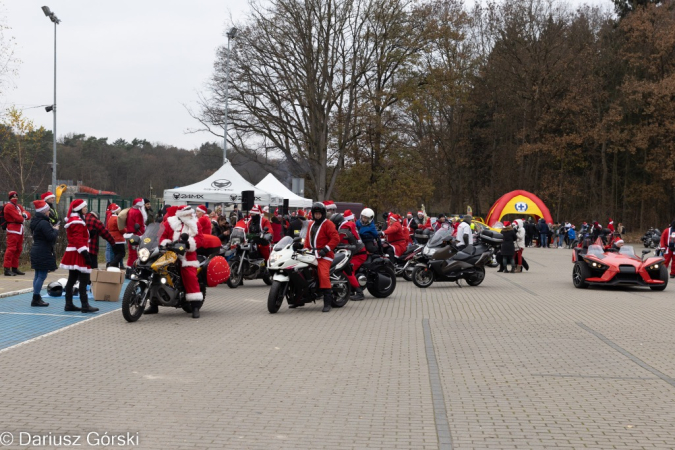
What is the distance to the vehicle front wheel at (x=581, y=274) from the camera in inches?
763

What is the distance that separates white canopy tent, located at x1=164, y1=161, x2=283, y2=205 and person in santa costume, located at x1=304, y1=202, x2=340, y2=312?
1491 cm

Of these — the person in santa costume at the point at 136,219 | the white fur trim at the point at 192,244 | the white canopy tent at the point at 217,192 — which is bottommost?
the white fur trim at the point at 192,244

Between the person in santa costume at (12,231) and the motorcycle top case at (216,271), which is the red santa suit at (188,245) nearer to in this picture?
the motorcycle top case at (216,271)

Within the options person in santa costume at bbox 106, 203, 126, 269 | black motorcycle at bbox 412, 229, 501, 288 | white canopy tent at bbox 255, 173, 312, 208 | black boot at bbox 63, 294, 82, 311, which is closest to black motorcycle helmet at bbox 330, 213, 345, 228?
black boot at bbox 63, 294, 82, 311

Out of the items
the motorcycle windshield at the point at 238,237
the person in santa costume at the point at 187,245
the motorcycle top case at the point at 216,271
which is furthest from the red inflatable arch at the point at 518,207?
the person in santa costume at the point at 187,245

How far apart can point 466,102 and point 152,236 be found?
4633cm

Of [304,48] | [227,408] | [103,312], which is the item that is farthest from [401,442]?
[304,48]

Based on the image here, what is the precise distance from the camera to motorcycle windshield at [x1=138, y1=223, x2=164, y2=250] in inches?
488

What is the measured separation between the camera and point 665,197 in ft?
193

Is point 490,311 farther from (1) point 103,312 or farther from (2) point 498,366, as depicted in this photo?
(1) point 103,312

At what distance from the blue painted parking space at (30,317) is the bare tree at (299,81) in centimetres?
3048

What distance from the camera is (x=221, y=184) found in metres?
29.9

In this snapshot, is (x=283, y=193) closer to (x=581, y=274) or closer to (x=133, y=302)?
(x=581, y=274)

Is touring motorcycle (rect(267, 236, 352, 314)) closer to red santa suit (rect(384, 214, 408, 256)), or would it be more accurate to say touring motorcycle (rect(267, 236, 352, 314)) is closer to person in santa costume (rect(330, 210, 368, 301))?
person in santa costume (rect(330, 210, 368, 301))
